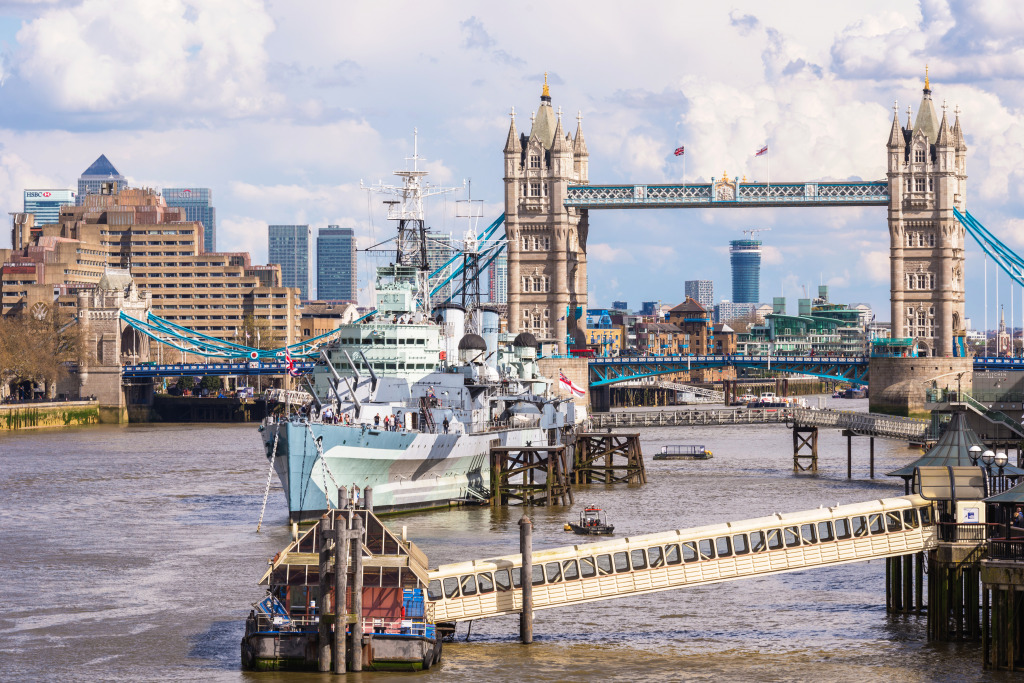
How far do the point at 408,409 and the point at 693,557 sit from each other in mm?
21997

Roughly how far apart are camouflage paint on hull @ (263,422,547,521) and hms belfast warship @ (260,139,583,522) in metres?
0.04

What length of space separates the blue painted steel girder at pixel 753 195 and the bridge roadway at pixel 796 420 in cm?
2302

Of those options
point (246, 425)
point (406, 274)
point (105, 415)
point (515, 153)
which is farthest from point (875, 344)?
point (406, 274)

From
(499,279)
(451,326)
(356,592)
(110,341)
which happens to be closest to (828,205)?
(499,279)

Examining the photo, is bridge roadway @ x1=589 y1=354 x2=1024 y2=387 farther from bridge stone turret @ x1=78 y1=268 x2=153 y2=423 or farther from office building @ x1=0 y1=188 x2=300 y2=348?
office building @ x1=0 y1=188 x2=300 y2=348

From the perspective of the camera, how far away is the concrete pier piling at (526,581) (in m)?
29.3

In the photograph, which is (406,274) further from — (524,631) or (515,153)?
(515,153)

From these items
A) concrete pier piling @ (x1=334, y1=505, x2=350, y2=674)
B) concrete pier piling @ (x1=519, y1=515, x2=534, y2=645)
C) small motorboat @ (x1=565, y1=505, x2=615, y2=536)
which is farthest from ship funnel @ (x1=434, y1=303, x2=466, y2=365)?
concrete pier piling @ (x1=334, y1=505, x2=350, y2=674)

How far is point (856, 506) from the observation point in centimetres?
3147

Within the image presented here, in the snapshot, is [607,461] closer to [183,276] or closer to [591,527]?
[591,527]

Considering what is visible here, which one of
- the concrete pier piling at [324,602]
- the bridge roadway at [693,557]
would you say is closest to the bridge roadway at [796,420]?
the bridge roadway at [693,557]

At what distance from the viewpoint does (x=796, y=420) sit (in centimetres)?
7600

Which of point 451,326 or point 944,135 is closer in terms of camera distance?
point 451,326

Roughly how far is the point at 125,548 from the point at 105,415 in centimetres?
8475
